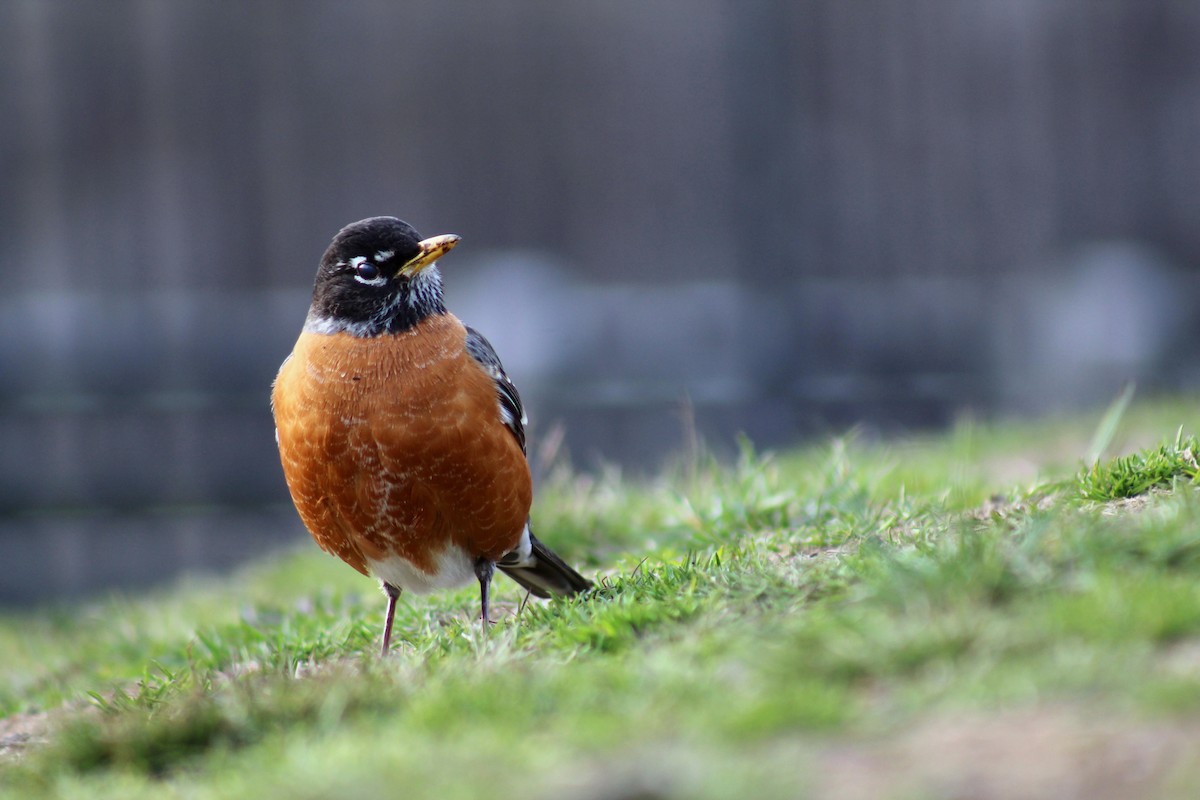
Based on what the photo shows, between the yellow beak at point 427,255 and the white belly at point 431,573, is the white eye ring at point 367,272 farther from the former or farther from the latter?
the white belly at point 431,573

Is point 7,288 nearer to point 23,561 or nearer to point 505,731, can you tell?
point 23,561

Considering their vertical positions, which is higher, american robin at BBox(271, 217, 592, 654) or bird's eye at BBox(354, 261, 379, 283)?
bird's eye at BBox(354, 261, 379, 283)

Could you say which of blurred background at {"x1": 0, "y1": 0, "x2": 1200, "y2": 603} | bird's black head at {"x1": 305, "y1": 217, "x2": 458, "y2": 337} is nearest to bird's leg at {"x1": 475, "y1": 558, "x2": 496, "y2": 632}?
bird's black head at {"x1": 305, "y1": 217, "x2": 458, "y2": 337}

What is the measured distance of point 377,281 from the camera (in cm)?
500

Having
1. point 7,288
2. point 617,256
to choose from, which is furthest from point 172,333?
point 617,256

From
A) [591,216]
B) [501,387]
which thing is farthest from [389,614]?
[591,216]

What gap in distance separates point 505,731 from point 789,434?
7.36m

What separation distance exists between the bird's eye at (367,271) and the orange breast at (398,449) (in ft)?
1.05

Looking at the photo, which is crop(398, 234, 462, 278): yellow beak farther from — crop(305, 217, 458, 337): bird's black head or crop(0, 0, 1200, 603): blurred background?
crop(0, 0, 1200, 603): blurred background

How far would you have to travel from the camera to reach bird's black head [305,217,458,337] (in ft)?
16.0

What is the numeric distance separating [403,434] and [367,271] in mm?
900

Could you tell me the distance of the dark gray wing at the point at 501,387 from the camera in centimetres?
487

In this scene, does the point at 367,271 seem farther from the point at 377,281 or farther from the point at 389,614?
the point at 389,614

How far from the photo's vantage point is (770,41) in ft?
33.6
